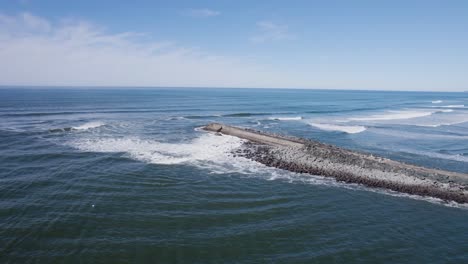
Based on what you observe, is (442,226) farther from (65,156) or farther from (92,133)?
(92,133)

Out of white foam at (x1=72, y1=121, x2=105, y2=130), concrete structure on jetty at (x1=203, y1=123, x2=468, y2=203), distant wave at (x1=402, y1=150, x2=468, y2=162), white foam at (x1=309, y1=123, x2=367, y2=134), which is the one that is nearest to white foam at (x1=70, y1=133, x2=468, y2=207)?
concrete structure on jetty at (x1=203, y1=123, x2=468, y2=203)

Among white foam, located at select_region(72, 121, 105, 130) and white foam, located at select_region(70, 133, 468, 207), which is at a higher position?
white foam, located at select_region(72, 121, 105, 130)

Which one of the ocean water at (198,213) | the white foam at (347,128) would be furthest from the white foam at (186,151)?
the white foam at (347,128)

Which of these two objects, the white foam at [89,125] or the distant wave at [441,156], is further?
the white foam at [89,125]

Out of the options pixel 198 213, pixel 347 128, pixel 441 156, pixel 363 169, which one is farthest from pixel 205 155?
pixel 347 128

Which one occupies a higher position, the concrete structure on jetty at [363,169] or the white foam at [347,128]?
the white foam at [347,128]

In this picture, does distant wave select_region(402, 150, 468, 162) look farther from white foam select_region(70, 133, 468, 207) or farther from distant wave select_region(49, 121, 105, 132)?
distant wave select_region(49, 121, 105, 132)

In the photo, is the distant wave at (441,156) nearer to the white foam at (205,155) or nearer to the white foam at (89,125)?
the white foam at (205,155)

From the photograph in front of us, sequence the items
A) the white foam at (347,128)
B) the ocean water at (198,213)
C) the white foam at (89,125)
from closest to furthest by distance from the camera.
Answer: the ocean water at (198,213), the white foam at (89,125), the white foam at (347,128)
